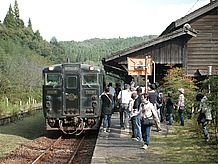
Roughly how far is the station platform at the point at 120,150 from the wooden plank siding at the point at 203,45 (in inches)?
301

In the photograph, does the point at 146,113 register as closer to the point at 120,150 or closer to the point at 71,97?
the point at 120,150

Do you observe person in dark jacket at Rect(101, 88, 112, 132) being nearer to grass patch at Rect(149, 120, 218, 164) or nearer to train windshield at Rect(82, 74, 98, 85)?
train windshield at Rect(82, 74, 98, 85)

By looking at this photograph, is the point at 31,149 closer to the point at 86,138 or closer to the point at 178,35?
the point at 86,138

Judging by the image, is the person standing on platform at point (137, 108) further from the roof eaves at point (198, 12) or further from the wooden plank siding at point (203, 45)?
the roof eaves at point (198, 12)

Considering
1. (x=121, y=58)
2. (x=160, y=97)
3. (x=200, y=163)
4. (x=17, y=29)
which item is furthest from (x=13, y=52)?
(x=200, y=163)

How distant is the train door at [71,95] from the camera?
15.1m

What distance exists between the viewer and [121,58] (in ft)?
66.8

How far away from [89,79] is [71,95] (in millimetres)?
1019

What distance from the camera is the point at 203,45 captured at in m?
20.7

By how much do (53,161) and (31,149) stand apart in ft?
6.14

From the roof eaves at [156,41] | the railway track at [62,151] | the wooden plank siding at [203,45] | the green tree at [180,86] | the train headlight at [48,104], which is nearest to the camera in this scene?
the railway track at [62,151]

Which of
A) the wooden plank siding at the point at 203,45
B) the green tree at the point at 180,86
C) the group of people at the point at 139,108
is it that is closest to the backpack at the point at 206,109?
the group of people at the point at 139,108

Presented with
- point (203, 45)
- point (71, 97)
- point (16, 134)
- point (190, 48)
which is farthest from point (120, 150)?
point (203, 45)

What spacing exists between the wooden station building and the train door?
5.25 m
